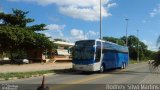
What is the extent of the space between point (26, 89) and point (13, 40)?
3373cm

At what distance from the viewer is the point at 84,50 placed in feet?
107

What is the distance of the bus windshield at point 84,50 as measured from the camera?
3225 cm

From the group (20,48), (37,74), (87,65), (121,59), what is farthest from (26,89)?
(20,48)

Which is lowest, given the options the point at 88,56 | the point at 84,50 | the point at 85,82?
the point at 85,82

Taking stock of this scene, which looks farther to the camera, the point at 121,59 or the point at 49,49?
the point at 49,49

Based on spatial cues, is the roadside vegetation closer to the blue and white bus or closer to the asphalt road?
the asphalt road

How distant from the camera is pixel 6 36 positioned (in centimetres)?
4750

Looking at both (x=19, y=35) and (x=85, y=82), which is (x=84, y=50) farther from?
(x=19, y=35)

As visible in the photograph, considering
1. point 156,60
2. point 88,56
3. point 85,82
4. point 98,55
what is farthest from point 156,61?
point 98,55

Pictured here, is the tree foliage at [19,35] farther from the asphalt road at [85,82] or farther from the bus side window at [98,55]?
the asphalt road at [85,82]

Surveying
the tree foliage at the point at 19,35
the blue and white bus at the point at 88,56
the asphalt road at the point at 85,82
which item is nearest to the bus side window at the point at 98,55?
the blue and white bus at the point at 88,56

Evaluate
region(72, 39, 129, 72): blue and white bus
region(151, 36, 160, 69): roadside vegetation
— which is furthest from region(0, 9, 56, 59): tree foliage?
region(151, 36, 160, 69): roadside vegetation

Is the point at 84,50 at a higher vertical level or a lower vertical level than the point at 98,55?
higher

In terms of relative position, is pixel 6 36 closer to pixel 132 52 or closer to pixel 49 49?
pixel 49 49
